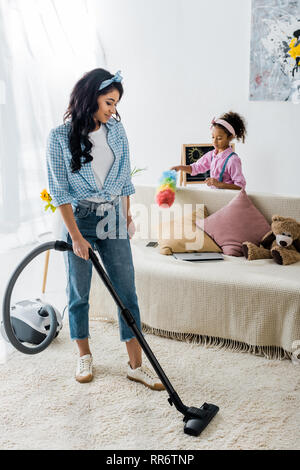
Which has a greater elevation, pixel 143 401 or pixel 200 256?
pixel 200 256

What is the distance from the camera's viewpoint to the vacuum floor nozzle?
6.27ft

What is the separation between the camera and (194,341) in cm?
266

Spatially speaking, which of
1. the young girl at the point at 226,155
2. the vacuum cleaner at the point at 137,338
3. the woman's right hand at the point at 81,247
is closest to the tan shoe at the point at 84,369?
the vacuum cleaner at the point at 137,338

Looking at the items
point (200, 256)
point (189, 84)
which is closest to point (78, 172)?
point (200, 256)

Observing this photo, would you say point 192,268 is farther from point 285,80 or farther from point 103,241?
point 285,80

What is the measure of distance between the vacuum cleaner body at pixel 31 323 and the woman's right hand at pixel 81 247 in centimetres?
63

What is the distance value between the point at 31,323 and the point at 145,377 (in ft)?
2.03

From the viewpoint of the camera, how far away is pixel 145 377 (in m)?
2.28

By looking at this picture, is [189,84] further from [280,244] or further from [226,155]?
[280,244]

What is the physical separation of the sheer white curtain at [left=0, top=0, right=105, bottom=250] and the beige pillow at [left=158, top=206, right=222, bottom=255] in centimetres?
177

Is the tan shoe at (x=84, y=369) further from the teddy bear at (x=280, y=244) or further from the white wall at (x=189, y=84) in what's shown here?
the white wall at (x=189, y=84)

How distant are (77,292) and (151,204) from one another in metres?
1.03

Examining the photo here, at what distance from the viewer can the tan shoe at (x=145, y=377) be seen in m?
2.24

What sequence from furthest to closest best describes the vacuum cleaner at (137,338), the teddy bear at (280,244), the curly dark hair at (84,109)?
the teddy bear at (280,244) < the curly dark hair at (84,109) < the vacuum cleaner at (137,338)
